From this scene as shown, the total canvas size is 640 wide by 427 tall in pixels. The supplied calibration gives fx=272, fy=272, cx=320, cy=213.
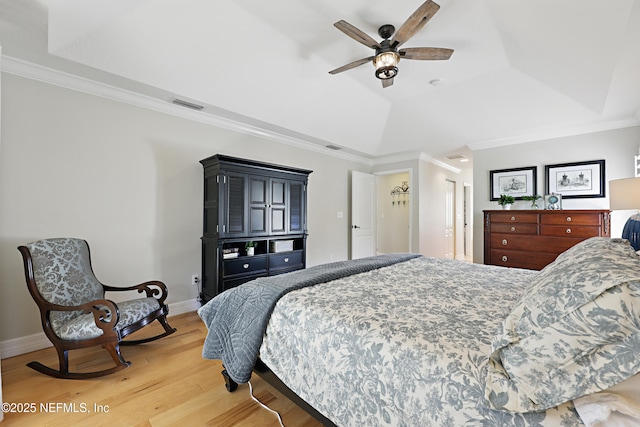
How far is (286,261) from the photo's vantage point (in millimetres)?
3654

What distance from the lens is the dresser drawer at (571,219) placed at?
3.18 metres

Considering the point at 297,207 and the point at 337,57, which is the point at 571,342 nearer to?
the point at 337,57

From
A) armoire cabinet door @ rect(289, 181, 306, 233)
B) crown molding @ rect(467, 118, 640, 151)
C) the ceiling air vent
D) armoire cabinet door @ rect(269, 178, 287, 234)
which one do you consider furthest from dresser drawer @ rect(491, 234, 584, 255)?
the ceiling air vent

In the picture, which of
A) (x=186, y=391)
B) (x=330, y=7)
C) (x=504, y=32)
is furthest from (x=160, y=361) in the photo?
(x=504, y=32)

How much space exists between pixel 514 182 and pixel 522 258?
129 cm

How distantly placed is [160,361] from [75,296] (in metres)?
0.89

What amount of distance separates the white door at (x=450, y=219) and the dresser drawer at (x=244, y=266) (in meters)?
4.65

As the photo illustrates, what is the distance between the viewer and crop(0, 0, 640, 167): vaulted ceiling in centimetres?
216

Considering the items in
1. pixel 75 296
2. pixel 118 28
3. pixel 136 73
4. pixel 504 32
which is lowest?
pixel 75 296

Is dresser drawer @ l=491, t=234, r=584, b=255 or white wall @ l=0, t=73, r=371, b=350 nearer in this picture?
white wall @ l=0, t=73, r=371, b=350

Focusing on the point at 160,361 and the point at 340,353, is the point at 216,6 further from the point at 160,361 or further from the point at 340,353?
the point at 160,361

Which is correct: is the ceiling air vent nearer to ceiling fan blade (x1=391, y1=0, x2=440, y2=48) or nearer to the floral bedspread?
ceiling fan blade (x1=391, y1=0, x2=440, y2=48)

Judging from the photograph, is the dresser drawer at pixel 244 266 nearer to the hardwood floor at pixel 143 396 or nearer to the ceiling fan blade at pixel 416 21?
the hardwood floor at pixel 143 396

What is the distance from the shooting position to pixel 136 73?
8.46ft
